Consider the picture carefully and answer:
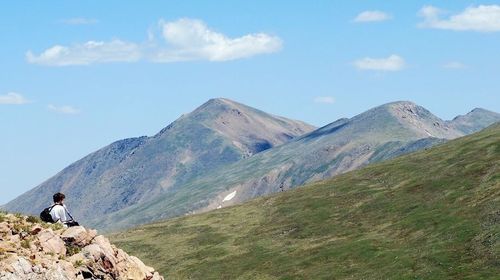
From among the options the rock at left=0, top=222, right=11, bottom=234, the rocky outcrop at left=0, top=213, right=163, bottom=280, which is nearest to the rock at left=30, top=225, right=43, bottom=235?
the rocky outcrop at left=0, top=213, right=163, bottom=280

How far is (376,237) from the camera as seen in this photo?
473 ft

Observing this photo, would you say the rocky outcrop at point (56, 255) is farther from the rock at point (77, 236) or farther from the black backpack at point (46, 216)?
the black backpack at point (46, 216)

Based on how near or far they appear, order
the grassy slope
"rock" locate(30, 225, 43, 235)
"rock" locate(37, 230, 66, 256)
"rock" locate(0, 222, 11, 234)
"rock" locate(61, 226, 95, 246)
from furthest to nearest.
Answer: the grassy slope
"rock" locate(61, 226, 95, 246)
"rock" locate(30, 225, 43, 235)
"rock" locate(0, 222, 11, 234)
"rock" locate(37, 230, 66, 256)

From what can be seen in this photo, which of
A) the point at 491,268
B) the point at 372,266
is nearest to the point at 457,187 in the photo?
the point at 372,266

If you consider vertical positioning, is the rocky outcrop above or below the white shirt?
below

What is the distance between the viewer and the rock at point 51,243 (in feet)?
116

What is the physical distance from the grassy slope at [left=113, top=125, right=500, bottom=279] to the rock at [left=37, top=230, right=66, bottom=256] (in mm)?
73220

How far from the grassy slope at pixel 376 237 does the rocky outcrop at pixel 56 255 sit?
7002 cm

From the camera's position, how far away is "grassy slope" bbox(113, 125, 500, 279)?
380 feet

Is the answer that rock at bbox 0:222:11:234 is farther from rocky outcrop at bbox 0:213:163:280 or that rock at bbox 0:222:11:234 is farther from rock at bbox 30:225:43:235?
rock at bbox 30:225:43:235

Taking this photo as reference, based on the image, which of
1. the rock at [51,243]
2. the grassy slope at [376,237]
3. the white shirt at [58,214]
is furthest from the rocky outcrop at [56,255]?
the grassy slope at [376,237]

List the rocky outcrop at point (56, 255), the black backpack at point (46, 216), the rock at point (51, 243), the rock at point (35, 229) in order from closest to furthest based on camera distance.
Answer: the rocky outcrop at point (56, 255) → the rock at point (51, 243) → the rock at point (35, 229) → the black backpack at point (46, 216)

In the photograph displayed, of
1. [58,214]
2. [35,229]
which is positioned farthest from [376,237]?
[35,229]

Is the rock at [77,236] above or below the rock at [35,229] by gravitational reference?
below
